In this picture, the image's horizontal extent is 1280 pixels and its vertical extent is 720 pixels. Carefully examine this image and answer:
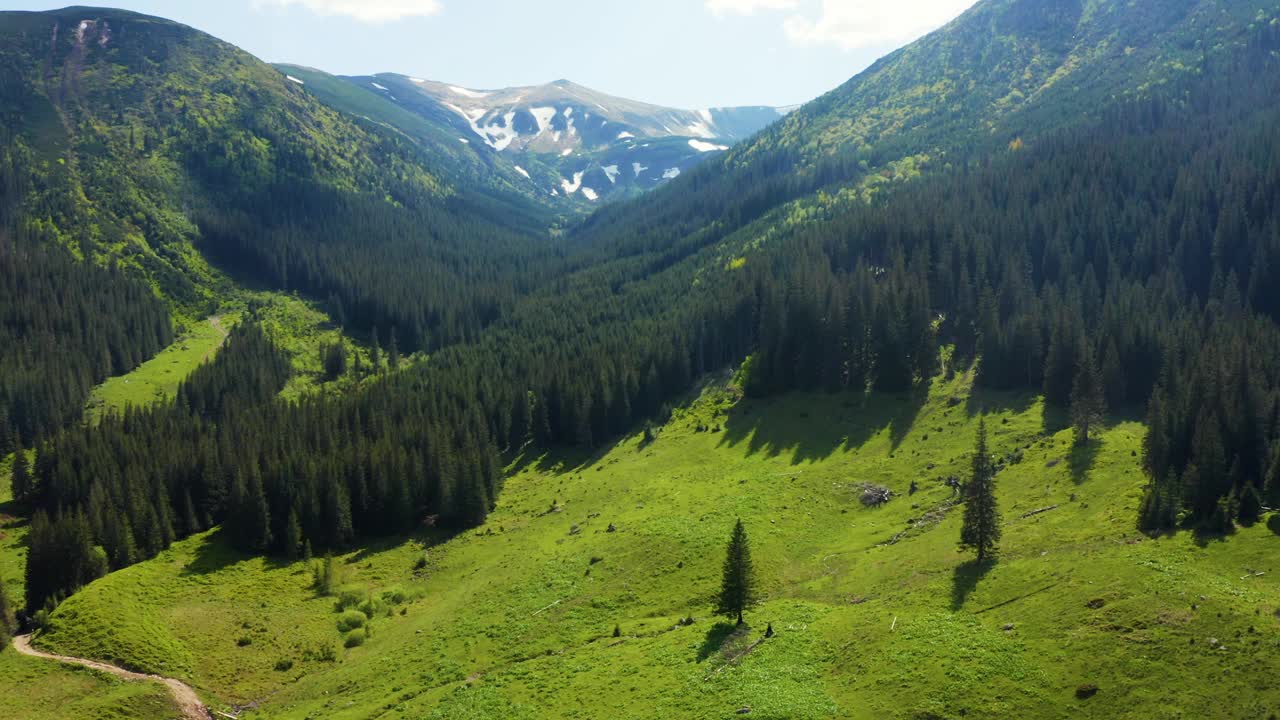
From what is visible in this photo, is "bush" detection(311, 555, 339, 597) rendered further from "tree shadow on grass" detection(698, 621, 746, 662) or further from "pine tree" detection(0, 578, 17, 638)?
"tree shadow on grass" detection(698, 621, 746, 662)

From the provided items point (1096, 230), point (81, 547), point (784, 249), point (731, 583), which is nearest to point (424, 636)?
point (731, 583)

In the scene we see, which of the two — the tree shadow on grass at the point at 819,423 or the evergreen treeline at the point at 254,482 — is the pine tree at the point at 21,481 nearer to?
the evergreen treeline at the point at 254,482

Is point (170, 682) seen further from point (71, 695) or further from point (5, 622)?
point (5, 622)

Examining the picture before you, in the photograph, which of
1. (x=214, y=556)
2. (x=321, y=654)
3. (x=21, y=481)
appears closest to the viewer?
(x=321, y=654)

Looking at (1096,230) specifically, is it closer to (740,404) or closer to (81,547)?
(740,404)

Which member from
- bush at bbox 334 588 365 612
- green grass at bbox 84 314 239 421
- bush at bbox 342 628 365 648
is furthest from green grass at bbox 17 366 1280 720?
green grass at bbox 84 314 239 421

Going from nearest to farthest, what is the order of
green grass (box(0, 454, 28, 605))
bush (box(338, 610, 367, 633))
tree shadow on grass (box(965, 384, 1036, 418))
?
bush (box(338, 610, 367, 633)) < green grass (box(0, 454, 28, 605)) < tree shadow on grass (box(965, 384, 1036, 418))

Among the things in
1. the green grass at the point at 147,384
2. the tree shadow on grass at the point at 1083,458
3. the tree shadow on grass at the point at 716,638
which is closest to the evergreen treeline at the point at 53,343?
the green grass at the point at 147,384

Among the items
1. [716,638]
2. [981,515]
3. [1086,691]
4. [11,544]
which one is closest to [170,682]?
[716,638]
